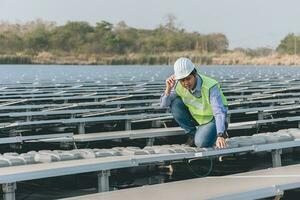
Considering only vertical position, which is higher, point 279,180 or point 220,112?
point 220,112

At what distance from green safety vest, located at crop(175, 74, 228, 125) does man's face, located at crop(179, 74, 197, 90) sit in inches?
3.5

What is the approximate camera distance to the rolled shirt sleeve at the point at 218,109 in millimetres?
5613

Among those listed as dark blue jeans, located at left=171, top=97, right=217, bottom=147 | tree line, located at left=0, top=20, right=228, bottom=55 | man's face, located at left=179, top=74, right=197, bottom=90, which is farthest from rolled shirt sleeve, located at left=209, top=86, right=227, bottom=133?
tree line, located at left=0, top=20, right=228, bottom=55

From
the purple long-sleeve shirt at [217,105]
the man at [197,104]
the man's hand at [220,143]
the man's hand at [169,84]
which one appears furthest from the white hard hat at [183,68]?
the man's hand at [220,143]

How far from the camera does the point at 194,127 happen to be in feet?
21.0

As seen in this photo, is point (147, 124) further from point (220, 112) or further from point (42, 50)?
point (42, 50)

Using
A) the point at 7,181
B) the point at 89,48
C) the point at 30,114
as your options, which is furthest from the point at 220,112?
the point at 89,48

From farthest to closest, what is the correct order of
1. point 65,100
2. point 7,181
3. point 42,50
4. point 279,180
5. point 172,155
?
point 42,50 → point 65,100 → point 172,155 → point 279,180 → point 7,181

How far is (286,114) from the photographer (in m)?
10.2

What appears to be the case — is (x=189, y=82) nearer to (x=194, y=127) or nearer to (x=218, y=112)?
(x=218, y=112)

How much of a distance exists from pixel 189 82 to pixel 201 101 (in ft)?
0.99

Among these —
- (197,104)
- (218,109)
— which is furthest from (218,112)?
(197,104)

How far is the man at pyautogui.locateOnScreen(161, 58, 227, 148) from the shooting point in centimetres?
564

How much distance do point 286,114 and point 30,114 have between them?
3.93 meters
